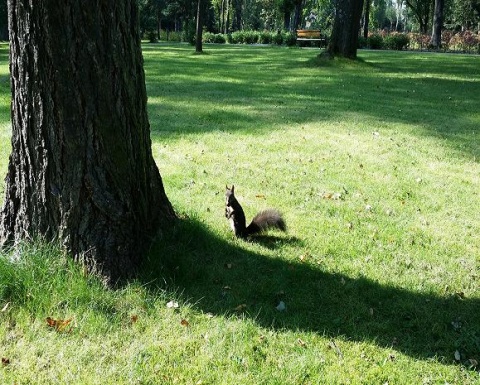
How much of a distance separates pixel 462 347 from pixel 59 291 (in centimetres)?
259

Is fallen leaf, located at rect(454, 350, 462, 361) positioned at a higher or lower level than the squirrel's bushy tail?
lower

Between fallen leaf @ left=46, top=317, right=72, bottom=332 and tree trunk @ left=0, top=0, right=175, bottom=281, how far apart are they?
0.46 m

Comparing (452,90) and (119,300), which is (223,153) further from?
(452,90)

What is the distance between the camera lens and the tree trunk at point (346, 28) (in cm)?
1739

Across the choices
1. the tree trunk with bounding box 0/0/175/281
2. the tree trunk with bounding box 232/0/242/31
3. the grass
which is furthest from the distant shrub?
the tree trunk with bounding box 232/0/242/31

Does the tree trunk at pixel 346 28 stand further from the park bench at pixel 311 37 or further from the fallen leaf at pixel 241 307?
the park bench at pixel 311 37

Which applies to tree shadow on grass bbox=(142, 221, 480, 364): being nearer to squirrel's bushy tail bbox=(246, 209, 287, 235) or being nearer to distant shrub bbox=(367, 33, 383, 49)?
squirrel's bushy tail bbox=(246, 209, 287, 235)

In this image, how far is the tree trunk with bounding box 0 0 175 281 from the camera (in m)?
3.15

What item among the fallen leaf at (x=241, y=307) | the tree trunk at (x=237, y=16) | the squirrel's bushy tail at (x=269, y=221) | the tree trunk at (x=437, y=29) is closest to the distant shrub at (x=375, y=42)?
the tree trunk at (x=437, y=29)

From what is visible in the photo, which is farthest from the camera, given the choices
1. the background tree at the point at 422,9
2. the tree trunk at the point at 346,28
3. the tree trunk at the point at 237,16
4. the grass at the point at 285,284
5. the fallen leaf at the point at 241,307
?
the tree trunk at the point at 237,16

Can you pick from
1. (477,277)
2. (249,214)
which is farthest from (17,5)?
(477,277)

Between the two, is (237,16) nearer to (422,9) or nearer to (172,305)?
(422,9)

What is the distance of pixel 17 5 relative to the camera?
3135 mm

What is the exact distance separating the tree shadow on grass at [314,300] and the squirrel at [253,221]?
0.31 m
